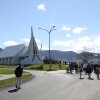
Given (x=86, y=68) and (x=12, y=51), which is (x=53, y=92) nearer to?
(x=86, y=68)

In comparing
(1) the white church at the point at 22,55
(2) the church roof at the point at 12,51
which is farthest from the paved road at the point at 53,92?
(2) the church roof at the point at 12,51

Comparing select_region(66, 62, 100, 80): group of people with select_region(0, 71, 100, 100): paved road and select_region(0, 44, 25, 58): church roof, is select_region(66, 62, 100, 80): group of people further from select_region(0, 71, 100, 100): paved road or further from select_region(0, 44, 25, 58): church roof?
select_region(0, 44, 25, 58): church roof

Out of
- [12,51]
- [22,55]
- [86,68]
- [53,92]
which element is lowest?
[53,92]

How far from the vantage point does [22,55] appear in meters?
131

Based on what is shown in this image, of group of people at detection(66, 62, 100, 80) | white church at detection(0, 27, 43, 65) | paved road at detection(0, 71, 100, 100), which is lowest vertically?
paved road at detection(0, 71, 100, 100)

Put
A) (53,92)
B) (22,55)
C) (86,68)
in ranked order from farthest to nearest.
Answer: (22,55), (86,68), (53,92)

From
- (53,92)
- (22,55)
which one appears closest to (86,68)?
(53,92)

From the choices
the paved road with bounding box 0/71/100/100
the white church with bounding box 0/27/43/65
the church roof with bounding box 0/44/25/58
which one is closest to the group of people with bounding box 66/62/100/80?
the paved road with bounding box 0/71/100/100

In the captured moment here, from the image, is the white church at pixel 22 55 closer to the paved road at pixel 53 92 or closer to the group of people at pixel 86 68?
the group of people at pixel 86 68

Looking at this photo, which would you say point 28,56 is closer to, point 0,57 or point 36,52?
point 36,52

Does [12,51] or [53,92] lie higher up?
[12,51]

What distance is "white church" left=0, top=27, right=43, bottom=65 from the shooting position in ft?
384

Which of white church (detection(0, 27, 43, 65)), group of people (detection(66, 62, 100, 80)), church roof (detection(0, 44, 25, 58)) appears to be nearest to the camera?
group of people (detection(66, 62, 100, 80))

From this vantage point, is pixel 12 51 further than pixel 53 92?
Yes
